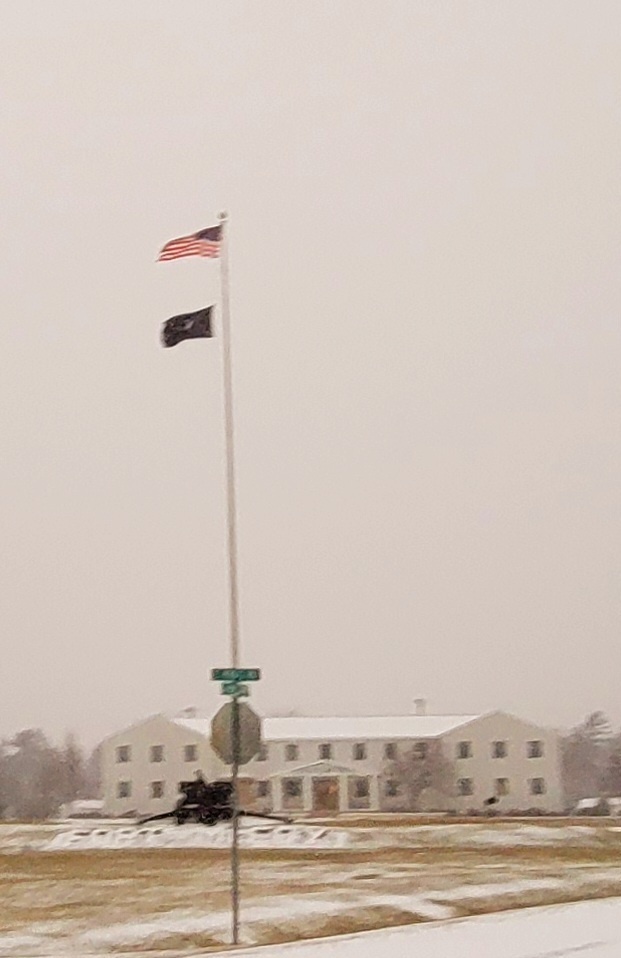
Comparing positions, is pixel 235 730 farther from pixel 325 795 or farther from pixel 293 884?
pixel 293 884

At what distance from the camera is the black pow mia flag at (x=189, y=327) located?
8.19 m

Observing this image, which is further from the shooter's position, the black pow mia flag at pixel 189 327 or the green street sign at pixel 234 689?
the black pow mia flag at pixel 189 327

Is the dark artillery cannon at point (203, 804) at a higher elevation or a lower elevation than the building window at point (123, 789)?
lower

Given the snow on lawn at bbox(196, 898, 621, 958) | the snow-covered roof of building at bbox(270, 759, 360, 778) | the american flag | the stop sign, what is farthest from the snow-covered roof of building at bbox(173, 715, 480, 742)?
the american flag

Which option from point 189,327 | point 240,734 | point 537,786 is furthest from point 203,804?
point 189,327

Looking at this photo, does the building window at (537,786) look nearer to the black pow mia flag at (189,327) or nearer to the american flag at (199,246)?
the black pow mia flag at (189,327)

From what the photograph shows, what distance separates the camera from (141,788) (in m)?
7.98

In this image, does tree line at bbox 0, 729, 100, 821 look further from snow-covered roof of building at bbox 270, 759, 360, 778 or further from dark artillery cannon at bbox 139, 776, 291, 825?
snow-covered roof of building at bbox 270, 759, 360, 778

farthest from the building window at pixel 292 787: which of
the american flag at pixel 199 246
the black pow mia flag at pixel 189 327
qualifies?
the american flag at pixel 199 246

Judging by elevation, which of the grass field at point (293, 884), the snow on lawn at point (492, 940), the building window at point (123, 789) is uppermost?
the building window at point (123, 789)

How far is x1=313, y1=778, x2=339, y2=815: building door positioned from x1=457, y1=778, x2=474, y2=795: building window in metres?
0.67

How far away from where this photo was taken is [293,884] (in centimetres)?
761

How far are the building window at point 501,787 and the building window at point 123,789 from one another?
6.58 feet

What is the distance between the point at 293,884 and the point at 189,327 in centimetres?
309
